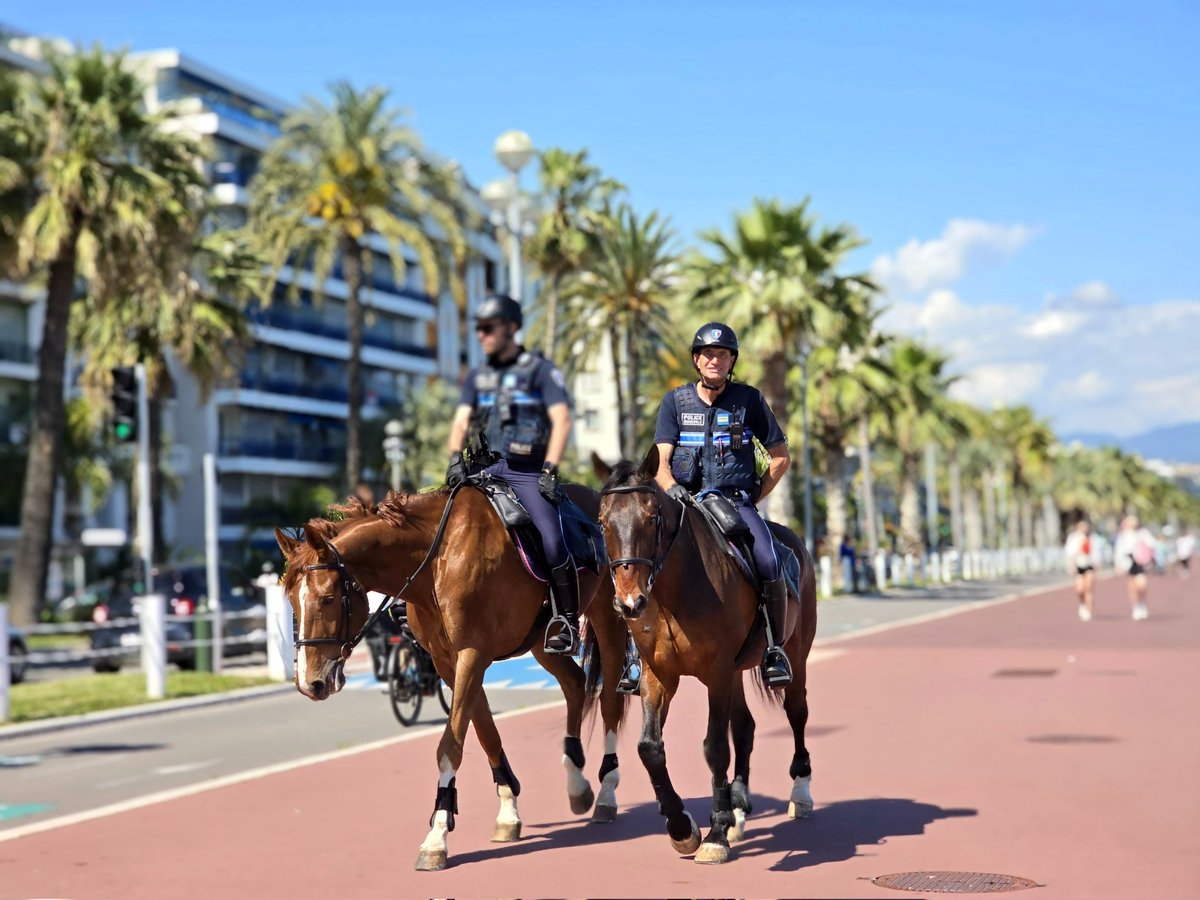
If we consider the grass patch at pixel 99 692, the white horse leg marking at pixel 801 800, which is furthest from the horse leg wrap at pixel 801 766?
the grass patch at pixel 99 692

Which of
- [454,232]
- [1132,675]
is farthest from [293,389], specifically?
[1132,675]

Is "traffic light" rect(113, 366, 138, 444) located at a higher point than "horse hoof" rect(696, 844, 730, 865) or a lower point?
higher

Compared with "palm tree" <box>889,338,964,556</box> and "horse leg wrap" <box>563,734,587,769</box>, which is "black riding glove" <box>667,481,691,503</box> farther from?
"palm tree" <box>889,338,964,556</box>

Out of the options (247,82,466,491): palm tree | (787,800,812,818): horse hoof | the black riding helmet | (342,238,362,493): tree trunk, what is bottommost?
(787,800,812,818): horse hoof

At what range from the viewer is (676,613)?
750 centimetres

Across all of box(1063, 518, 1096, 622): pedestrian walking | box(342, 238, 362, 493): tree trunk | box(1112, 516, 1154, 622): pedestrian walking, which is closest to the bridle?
box(1063, 518, 1096, 622): pedestrian walking

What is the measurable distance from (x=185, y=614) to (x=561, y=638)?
20971mm

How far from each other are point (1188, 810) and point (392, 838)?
451 centimetres

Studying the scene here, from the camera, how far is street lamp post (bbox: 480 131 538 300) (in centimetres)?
2700

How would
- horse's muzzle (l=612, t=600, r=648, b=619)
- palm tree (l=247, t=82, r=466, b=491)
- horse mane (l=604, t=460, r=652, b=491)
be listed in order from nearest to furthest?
horse's muzzle (l=612, t=600, r=648, b=619) < horse mane (l=604, t=460, r=652, b=491) < palm tree (l=247, t=82, r=466, b=491)

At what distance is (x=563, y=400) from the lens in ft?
27.0

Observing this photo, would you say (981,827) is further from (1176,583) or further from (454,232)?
(1176,583)

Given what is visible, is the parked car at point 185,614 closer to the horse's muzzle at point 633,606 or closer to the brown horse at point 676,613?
the brown horse at point 676,613

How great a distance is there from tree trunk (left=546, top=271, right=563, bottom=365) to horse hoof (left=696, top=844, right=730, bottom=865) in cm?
3985
